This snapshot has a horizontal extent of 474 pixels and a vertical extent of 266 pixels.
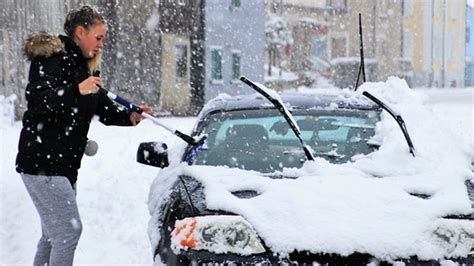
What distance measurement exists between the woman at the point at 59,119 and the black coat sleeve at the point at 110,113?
31cm

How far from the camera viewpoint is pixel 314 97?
4777 millimetres

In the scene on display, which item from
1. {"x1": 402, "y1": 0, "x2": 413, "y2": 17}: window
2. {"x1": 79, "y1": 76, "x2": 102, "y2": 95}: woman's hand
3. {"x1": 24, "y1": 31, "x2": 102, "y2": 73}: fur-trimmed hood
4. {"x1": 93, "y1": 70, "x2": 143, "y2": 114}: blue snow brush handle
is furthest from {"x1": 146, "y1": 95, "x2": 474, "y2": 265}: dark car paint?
{"x1": 402, "y1": 0, "x2": 413, "y2": 17}: window

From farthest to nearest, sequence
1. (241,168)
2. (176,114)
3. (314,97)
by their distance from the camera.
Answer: (176,114) < (314,97) < (241,168)

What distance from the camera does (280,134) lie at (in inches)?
174

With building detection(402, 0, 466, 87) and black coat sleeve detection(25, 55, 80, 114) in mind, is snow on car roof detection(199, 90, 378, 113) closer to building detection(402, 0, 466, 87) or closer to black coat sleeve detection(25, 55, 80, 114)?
black coat sleeve detection(25, 55, 80, 114)

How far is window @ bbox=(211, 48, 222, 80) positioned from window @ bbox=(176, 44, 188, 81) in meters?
1.22

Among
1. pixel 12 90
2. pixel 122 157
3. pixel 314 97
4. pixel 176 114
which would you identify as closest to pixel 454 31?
pixel 176 114

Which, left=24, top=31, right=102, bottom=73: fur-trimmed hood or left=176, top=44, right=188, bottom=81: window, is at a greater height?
left=24, top=31, right=102, bottom=73: fur-trimmed hood

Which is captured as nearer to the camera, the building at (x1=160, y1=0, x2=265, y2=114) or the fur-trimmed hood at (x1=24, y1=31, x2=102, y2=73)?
the fur-trimmed hood at (x1=24, y1=31, x2=102, y2=73)

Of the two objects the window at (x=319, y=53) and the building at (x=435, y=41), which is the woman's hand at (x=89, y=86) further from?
the building at (x=435, y=41)

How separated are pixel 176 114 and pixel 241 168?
70.5 feet

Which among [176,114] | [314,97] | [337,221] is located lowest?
[176,114]

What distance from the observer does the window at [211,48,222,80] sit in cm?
2686

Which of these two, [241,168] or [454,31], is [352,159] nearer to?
[241,168]
